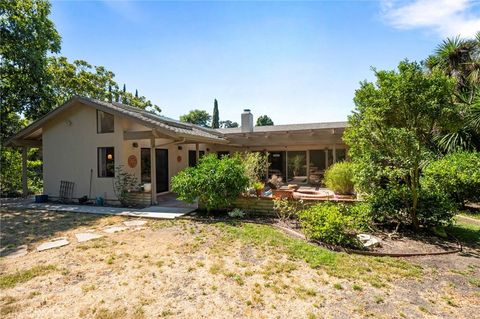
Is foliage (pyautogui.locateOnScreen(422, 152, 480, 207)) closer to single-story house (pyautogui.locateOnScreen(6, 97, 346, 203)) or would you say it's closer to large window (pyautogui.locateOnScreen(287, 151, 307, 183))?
single-story house (pyautogui.locateOnScreen(6, 97, 346, 203))

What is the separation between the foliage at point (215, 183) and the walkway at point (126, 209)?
37.5 inches

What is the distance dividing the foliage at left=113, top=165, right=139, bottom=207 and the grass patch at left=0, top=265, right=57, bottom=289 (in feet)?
19.3

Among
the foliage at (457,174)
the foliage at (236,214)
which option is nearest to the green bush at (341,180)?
the foliage at (457,174)

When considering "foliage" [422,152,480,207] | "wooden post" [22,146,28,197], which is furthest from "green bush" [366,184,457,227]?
"wooden post" [22,146,28,197]

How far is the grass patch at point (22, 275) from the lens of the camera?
4.18 m

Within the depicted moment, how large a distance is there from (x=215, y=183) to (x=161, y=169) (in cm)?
571

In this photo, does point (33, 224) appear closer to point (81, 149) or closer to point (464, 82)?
point (81, 149)

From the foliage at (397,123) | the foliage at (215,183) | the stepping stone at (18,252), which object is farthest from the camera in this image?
the foliage at (215,183)

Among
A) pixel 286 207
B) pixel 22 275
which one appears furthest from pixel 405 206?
pixel 22 275

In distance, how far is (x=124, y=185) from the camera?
10.8 meters

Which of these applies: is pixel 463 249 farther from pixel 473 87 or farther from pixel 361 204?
pixel 473 87

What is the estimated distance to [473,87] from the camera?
1037 cm

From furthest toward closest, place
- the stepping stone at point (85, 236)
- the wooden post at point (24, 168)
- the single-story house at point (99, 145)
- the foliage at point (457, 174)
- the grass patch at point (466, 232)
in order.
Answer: the wooden post at point (24, 168) → the single-story house at point (99, 145) → the foliage at point (457, 174) → the stepping stone at point (85, 236) → the grass patch at point (466, 232)

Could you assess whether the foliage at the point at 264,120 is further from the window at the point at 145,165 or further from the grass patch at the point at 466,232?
the grass patch at the point at 466,232
